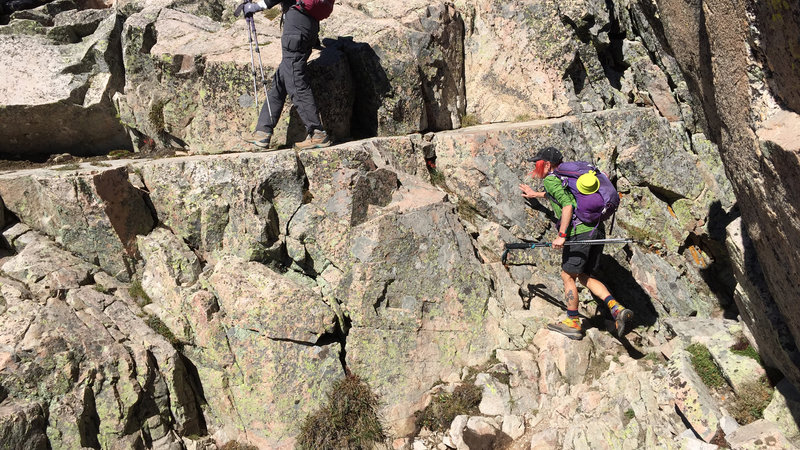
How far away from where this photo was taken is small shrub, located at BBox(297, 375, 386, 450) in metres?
9.14

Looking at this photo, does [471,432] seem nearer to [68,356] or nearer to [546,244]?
[546,244]

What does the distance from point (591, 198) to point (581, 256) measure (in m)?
1.06

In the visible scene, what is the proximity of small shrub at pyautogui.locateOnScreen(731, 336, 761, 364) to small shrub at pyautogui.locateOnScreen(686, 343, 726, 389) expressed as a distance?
0.37 meters

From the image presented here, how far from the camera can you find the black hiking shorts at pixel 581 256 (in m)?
9.76

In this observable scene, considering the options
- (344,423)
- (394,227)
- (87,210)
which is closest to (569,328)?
(394,227)

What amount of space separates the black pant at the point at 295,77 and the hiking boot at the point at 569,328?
19.5 ft

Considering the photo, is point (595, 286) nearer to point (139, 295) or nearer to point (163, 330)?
point (163, 330)

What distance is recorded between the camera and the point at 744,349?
8242 mm

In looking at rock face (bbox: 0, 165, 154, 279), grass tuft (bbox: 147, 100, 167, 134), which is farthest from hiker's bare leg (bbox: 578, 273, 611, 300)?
grass tuft (bbox: 147, 100, 167, 134)

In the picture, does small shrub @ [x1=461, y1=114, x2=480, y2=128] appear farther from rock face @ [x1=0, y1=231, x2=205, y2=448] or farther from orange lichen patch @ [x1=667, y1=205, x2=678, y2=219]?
rock face @ [x1=0, y1=231, x2=205, y2=448]

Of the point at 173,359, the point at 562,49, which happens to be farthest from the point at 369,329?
the point at 562,49

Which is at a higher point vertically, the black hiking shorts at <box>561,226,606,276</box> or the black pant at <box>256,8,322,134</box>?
the black pant at <box>256,8,322,134</box>

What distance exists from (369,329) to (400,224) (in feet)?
6.53

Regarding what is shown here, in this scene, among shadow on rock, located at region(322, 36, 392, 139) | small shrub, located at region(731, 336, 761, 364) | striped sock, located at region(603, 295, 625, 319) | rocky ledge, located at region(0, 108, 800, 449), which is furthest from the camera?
shadow on rock, located at region(322, 36, 392, 139)
